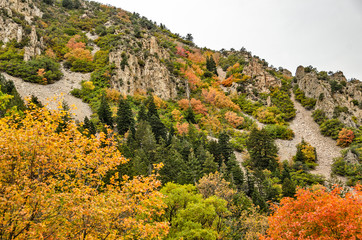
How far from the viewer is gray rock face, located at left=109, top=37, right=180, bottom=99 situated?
201 feet

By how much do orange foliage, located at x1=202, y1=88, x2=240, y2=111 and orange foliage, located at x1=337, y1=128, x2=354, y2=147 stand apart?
27124 millimetres

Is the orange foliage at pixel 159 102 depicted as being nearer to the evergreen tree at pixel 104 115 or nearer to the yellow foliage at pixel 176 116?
the yellow foliage at pixel 176 116

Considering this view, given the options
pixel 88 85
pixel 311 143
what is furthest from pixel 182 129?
pixel 311 143

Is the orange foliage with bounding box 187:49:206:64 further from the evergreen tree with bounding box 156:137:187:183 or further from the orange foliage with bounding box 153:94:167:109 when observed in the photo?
the evergreen tree with bounding box 156:137:187:183

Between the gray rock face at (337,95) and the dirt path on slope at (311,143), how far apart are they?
16.5 ft

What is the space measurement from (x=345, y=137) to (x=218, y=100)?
108 feet

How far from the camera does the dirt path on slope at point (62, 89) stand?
48.5 m

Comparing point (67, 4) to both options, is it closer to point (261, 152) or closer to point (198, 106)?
point (198, 106)

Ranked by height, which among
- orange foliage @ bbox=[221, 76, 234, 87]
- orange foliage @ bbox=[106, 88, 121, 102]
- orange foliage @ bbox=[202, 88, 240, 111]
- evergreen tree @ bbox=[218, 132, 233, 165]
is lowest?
evergreen tree @ bbox=[218, 132, 233, 165]

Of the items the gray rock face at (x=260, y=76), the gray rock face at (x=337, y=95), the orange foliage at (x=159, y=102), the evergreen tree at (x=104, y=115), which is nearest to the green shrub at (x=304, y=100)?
the gray rock face at (x=337, y=95)

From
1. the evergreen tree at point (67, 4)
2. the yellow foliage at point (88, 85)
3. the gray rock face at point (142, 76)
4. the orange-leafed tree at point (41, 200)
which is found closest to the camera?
the orange-leafed tree at point (41, 200)

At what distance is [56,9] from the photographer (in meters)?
92.6

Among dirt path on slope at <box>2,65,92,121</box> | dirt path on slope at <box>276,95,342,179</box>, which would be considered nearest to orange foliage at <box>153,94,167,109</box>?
dirt path on slope at <box>2,65,92,121</box>

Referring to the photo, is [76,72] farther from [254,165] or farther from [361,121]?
[361,121]
